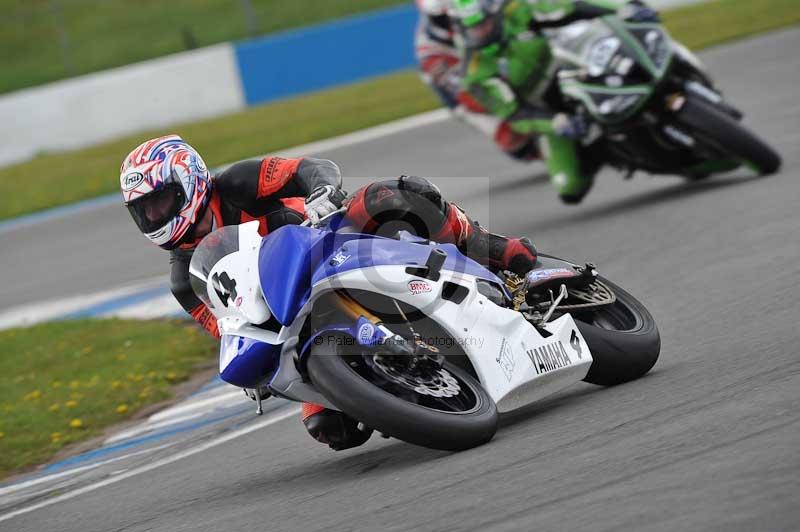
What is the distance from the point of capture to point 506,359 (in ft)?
16.9

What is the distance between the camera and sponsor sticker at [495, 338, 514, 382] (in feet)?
16.9

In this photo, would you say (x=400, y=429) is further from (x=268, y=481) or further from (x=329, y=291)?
(x=268, y=481)

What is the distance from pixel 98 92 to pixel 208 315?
17.7 m

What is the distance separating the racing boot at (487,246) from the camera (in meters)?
5.61

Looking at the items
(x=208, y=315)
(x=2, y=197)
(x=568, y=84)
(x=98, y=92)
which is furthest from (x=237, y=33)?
(x=208, y=315)

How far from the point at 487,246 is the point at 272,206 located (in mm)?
1011

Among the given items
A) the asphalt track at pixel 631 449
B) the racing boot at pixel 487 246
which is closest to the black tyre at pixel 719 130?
the asphalt track at pixel 631 449

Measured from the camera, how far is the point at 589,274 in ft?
19.1

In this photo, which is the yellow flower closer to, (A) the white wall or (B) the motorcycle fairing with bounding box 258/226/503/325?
(B) the motorcycle fairing with bounding box 258/226/503/325

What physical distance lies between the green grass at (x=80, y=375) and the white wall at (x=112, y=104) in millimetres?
11919

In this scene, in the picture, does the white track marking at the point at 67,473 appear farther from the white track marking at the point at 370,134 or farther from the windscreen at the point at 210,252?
the white track marking at the point at 370,134

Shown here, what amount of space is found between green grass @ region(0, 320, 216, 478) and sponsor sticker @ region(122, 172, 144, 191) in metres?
2.56

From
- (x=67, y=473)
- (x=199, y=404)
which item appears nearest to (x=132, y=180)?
(x=67, y=473)

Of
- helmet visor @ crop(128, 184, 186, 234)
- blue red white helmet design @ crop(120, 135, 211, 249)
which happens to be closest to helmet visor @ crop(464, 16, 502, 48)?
blue red white helmet design @ crop(120, 135, 211, 249)
